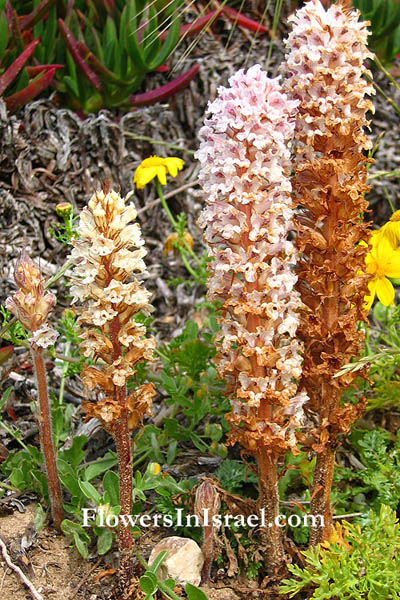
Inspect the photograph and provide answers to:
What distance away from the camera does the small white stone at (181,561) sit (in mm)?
1843

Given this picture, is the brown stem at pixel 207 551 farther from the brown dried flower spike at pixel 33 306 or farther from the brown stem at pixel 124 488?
the brown dried flower spike at pixel 33 306

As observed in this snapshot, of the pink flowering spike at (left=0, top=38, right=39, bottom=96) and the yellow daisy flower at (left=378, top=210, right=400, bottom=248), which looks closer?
the yellow daisy flower at (left=378, top=210, right=400, bottom=248)

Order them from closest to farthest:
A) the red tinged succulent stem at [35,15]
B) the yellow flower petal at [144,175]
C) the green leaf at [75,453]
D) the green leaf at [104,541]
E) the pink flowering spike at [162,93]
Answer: the green leaf at [104,541]
the green leaf at [75,453]
the yellow flower petal at [144,175]
the red tinged succulent stem at [35,15]
the pink flowering spike at [162,93]

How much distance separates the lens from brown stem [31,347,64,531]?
180 cm

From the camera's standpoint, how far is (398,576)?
1712 millimetres

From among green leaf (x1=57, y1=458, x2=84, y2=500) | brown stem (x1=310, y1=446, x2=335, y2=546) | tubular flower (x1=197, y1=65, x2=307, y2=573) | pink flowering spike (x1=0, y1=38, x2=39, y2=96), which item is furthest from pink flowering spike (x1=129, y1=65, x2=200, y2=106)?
brown stem (x1=310, y1=446, x2=335, y2=546)

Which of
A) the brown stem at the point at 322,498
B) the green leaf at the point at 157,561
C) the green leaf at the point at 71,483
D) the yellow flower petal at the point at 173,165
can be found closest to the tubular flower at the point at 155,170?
the yellow flower petal at the point at 173,165

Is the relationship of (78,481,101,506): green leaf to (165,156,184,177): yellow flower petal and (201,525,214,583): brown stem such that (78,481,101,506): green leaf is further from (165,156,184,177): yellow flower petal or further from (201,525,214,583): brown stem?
(165,156,184,177): yellow flower petal

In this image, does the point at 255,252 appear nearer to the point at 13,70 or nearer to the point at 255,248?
the point at 255,248

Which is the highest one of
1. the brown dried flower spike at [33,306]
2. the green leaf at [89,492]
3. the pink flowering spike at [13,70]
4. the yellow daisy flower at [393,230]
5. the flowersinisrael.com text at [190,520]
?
the pink flowering spike at [13,70]

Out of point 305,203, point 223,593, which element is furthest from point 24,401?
point 305,203

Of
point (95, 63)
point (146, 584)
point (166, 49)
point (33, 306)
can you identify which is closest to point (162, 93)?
point (166, 49)

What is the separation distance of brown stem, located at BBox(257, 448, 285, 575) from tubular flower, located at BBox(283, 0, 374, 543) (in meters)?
0.10

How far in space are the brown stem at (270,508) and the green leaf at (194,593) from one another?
248 mm
